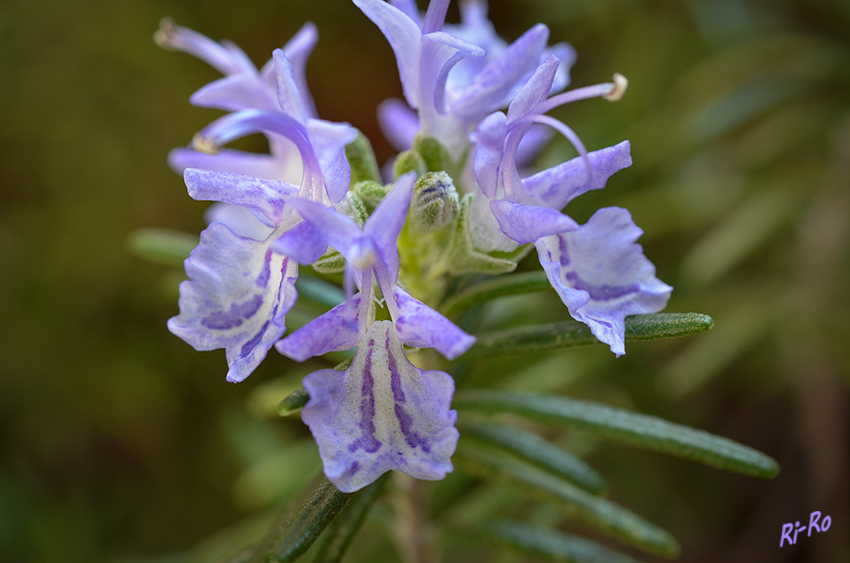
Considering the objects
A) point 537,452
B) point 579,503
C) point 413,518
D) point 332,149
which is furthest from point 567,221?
point 413,518

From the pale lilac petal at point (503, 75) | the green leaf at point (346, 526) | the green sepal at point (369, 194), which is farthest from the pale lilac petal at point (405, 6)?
the green leaf at point (346, 526)

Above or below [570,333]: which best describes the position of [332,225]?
above

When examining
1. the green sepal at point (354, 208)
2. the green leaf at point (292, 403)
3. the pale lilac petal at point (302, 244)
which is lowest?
the green leaf at point (292, 403)

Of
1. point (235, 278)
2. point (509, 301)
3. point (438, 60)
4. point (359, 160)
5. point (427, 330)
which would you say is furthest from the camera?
point (509, 301)

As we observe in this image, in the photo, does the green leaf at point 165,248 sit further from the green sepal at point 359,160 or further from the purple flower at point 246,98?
the green sepal at point 359,160

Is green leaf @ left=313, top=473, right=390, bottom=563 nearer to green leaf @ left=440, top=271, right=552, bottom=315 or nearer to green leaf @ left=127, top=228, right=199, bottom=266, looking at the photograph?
green leaf @ left=440, top=271, right=552, bottom=315

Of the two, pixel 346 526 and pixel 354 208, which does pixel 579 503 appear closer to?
pixel 346 526

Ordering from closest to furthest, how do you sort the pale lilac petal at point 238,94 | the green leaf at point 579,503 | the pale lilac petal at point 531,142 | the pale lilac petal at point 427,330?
the pale lilac petal at point 427,330, the pale lilac petal at point 238,94, the green leaf at point 579,503, the pale lilac petal at point 531,142
